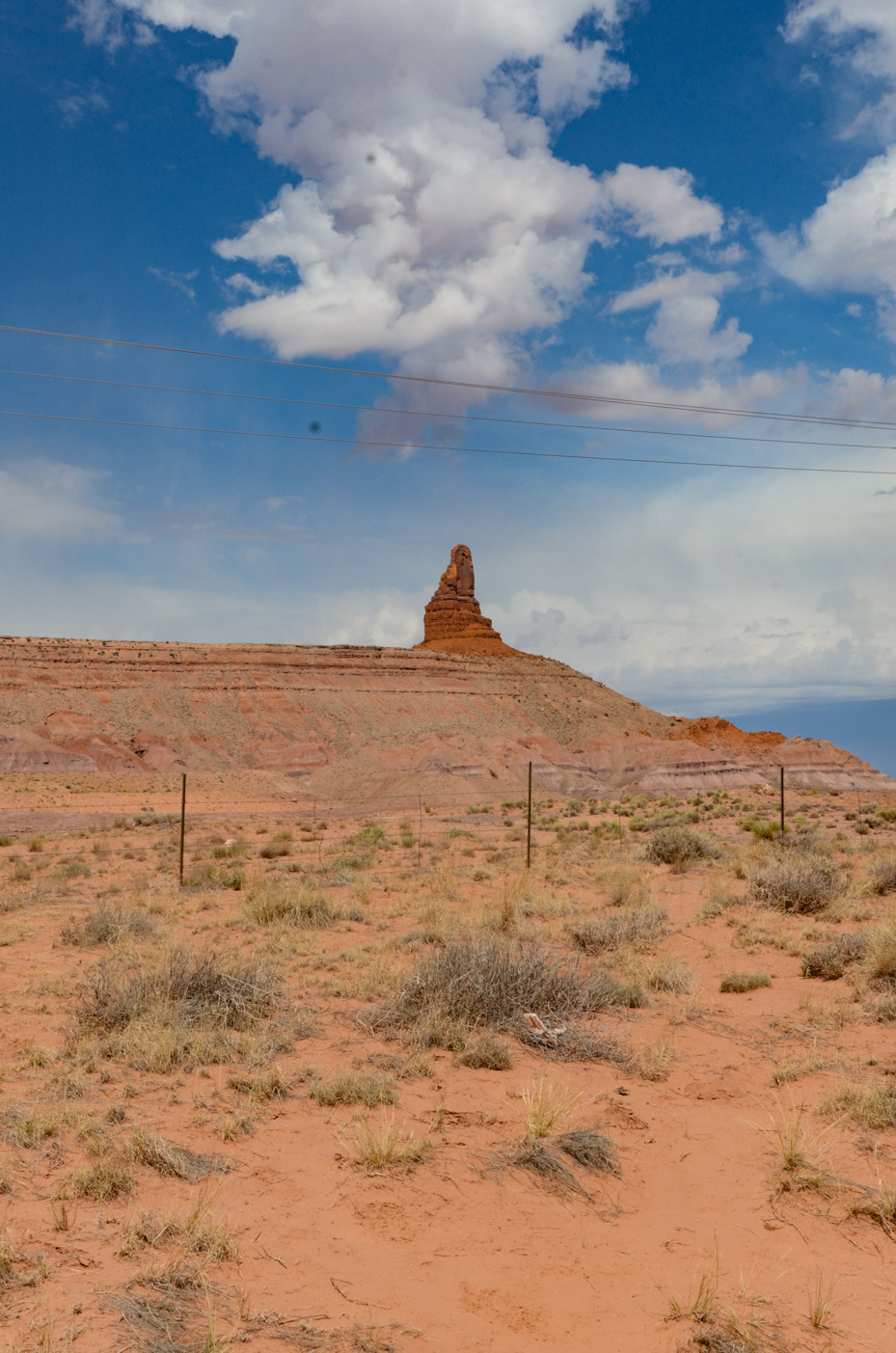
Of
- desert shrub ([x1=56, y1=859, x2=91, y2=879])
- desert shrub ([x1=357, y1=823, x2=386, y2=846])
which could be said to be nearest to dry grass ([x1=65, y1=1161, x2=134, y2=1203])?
desert shrub ([x1=56, y1=859, x2=91, y2=879])

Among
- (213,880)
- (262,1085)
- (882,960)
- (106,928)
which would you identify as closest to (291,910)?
(106,928)

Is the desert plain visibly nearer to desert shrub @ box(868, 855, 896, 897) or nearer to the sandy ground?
the sandy ground

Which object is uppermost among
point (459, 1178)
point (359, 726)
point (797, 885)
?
point (359, 726)

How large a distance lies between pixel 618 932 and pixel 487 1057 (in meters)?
5.50

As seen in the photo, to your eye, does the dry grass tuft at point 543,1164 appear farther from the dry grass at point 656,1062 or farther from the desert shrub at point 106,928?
the desert shrub at point 106,928

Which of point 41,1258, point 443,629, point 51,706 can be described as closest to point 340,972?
point 41,1258

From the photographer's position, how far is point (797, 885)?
1572cm

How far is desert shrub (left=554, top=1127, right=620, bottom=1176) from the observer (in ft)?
21.3

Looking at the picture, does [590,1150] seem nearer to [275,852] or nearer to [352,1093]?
[352,1093]

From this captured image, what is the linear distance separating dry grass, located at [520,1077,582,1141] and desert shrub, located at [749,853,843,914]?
367 inches

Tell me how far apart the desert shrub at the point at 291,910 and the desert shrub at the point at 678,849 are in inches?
389

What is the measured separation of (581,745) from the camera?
80500 mm

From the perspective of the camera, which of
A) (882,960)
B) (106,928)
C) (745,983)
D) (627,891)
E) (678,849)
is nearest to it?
(882,960)

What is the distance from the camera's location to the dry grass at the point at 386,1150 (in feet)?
21.1
